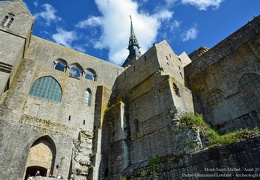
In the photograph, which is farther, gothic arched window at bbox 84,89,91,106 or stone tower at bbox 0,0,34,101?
gothic arched window at bbox 84,89,91,106

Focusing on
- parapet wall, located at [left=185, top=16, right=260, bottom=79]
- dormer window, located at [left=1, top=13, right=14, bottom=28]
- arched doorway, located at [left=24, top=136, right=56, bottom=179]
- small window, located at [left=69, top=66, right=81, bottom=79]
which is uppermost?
dormer window, located at [left=1, top=13, right=14, bottom=28]

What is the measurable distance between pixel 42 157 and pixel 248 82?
45.7 ft

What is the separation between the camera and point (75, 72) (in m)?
17.8

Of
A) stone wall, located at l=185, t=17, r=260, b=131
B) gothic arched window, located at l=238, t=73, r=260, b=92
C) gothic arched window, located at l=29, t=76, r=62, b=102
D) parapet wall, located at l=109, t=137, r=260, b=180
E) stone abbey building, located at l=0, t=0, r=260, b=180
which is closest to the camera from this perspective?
parapet wall, located at l=109, t=137, r=260, b=180

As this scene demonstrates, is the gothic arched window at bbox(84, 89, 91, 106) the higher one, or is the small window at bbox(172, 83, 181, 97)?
the gothic arched window at bbox(84, 89, 91, 106)

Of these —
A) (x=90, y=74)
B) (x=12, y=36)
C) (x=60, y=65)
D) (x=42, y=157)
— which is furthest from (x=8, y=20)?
(x=42, y=157)

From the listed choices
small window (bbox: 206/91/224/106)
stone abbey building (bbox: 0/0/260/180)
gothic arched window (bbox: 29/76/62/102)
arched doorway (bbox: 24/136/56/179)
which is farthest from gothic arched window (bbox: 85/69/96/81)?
small window (bbox: 206/91/224/106)

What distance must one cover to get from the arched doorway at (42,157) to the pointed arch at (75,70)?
680 centimetres

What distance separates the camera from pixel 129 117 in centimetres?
1455

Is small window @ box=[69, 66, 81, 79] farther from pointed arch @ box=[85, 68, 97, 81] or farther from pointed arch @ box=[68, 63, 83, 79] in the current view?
pointed arch @ box=[85, 68, 97, 81]

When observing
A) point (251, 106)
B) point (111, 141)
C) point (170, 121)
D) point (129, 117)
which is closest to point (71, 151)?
point (111, 141)

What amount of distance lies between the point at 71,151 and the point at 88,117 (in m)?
3.38

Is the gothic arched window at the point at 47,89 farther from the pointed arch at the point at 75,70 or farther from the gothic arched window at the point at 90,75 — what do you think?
the gothic arched window at the point at 90,75

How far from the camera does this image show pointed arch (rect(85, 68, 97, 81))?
1831 centimetres
